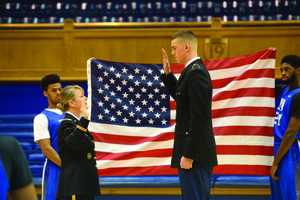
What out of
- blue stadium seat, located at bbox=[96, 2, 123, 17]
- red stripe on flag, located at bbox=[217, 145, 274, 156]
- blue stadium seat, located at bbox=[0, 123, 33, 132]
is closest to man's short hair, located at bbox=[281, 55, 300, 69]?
red stripe on flag, located at bbox=[217, 145, 274, 156]

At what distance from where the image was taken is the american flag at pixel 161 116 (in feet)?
10.3

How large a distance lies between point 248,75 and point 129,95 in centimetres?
140

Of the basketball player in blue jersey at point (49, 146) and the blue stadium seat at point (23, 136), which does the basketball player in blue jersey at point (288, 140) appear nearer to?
the basketball player in blue jersey at point (49, 146)

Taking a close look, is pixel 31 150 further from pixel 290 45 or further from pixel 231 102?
pixel 290 45

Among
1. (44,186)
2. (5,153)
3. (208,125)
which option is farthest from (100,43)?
(5,153)

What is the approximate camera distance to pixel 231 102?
3248 mm

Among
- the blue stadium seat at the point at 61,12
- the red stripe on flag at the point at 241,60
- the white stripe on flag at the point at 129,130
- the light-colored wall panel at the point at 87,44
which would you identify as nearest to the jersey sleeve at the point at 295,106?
the red stripe on flag at the point at 241,60

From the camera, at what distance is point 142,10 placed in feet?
24.5

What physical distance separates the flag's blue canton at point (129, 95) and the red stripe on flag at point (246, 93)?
620 mm

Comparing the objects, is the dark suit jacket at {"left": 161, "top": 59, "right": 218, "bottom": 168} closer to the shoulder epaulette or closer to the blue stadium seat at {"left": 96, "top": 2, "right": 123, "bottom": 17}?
the shoulder epaulette

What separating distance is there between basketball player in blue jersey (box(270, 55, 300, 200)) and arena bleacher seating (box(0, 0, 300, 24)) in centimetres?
444

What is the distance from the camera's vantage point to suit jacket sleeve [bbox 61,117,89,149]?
2.19 m

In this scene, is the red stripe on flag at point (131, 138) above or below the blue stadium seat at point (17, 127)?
above

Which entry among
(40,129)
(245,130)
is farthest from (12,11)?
(245,130)
